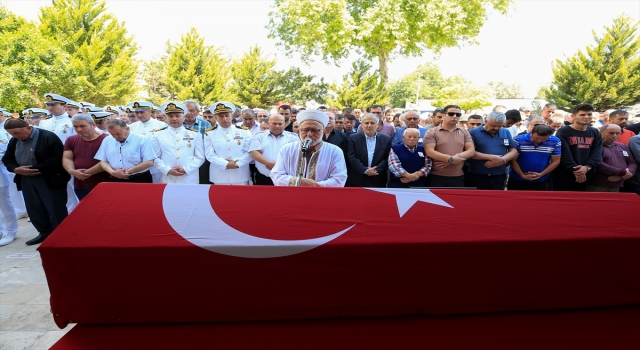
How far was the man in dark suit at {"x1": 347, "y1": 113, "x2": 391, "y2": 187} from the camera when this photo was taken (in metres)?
4.72

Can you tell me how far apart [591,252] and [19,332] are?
13.2ft

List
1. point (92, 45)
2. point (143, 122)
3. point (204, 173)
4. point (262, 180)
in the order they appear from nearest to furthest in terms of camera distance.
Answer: point (262, 180) → point (204, 173) → point (143, 122) → point (92, 45)

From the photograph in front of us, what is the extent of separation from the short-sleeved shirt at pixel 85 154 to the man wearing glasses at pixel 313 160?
8.81 ft

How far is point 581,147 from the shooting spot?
4512 mm

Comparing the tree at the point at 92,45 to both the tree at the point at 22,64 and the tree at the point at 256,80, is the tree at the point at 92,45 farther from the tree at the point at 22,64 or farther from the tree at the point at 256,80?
the tree at the point at 22,64

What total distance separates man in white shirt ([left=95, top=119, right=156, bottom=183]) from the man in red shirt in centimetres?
17

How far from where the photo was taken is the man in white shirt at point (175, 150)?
4438 millimetres

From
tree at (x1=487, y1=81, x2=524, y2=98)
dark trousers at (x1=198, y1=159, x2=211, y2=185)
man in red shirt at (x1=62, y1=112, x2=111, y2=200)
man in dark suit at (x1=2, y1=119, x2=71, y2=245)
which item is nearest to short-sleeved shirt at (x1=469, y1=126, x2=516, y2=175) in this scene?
dark trousers at (x1=198, y1=159, x2=211, y2=185)

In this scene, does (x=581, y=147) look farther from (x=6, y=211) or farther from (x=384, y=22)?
(x=384, y=22)

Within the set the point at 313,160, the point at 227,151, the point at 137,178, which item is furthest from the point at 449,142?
the point at 137,178

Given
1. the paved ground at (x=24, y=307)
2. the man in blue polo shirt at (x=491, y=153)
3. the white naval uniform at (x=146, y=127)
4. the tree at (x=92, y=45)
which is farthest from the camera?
the tree at (x=92, y=45)

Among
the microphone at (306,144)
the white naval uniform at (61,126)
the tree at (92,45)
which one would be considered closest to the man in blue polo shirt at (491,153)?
the microphone at (306,144)

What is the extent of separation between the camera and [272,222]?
206cm

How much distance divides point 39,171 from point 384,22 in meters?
20.3
